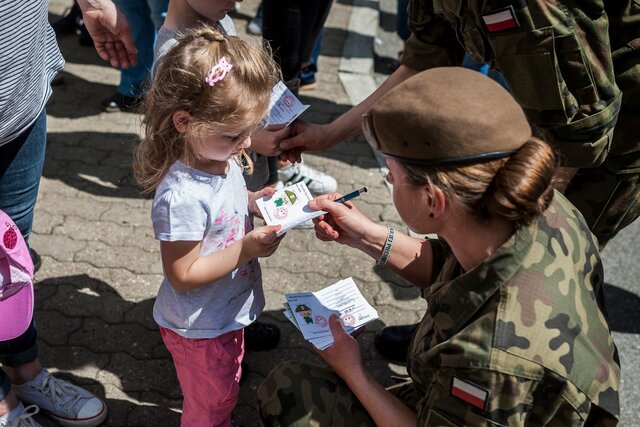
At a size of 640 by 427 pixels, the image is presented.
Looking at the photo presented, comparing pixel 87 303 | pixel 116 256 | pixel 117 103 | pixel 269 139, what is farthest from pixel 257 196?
pixel 117 103

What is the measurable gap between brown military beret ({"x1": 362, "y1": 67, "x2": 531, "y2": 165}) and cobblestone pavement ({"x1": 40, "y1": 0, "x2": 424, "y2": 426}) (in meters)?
1.53

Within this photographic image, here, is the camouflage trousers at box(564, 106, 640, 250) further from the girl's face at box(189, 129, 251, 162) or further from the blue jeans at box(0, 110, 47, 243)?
the blue jeans at box(0, 110, 47, 243)

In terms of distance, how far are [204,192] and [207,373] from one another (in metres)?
0.62

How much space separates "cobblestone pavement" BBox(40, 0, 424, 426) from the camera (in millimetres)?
2721

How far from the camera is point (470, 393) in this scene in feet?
5.16

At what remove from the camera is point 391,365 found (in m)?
2.91

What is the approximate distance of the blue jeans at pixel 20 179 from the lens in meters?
2.15

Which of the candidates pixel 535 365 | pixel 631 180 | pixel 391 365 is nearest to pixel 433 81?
pixel 535 365

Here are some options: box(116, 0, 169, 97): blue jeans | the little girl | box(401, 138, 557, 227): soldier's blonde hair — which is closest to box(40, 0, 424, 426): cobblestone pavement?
box(116, 0, 169, 97): blue jeans

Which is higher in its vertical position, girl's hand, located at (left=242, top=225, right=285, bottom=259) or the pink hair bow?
the pink hair bow

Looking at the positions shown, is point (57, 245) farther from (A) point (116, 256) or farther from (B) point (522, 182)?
(B) point (522, 182)

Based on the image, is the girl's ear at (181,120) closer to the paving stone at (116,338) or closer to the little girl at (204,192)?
the little girl at (204,192)

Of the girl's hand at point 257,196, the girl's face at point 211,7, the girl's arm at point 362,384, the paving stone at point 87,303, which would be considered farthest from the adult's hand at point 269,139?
the paving stone at point 87,303

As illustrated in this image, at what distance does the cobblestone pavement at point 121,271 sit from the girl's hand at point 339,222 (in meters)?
0.88
